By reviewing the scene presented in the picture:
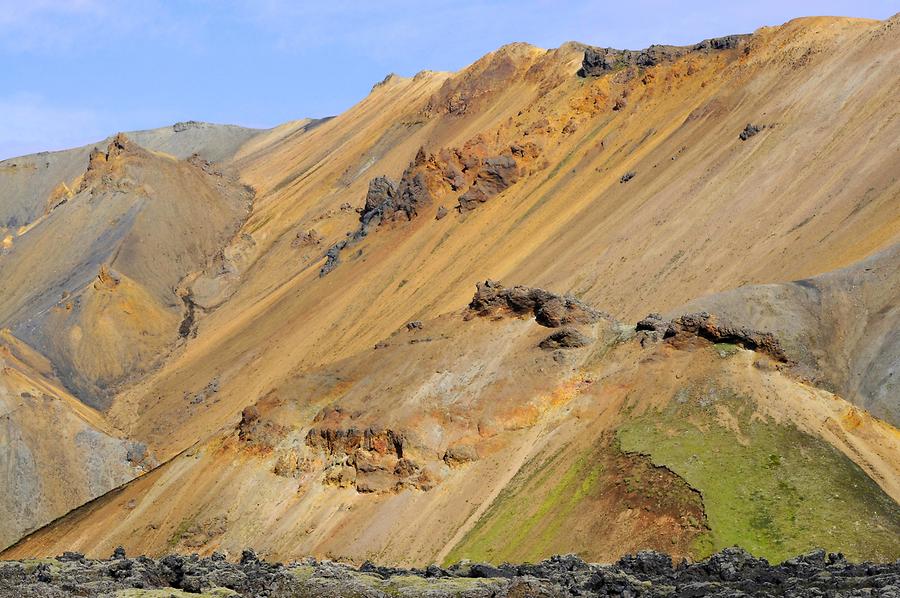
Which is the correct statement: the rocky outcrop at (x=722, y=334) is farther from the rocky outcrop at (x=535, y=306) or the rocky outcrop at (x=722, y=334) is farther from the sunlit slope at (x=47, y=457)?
the sunlit slope at (x=47, y=457)

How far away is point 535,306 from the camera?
55.8 m

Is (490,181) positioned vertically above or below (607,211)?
above

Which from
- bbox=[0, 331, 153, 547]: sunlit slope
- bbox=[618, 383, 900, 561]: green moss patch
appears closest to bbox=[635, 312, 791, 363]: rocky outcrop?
bbox=[618, 383, 900, 561]: green moss patch

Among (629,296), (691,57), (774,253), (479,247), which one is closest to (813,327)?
(774,253)

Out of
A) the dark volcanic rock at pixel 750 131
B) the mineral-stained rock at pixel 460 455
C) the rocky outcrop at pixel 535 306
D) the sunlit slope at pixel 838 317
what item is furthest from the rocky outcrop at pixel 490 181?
the mineral-stained rock at pixel 460 455

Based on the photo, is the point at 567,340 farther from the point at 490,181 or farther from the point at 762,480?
A: the point at 490,181

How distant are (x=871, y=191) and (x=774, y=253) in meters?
5.63

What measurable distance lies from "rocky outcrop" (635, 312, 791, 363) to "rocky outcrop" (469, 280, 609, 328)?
16.3 ft

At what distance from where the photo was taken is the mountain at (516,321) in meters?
44.8

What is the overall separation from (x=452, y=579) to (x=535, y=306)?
26.5m

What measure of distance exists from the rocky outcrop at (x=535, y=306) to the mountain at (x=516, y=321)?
15 cm

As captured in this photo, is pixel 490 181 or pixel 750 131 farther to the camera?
pixel 490 181

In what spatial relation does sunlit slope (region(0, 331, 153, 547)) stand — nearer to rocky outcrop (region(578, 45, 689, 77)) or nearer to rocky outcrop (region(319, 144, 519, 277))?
rocky outcrop (region(319, 144, 519, 277))

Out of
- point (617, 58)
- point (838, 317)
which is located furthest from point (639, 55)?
point (838, 317)
